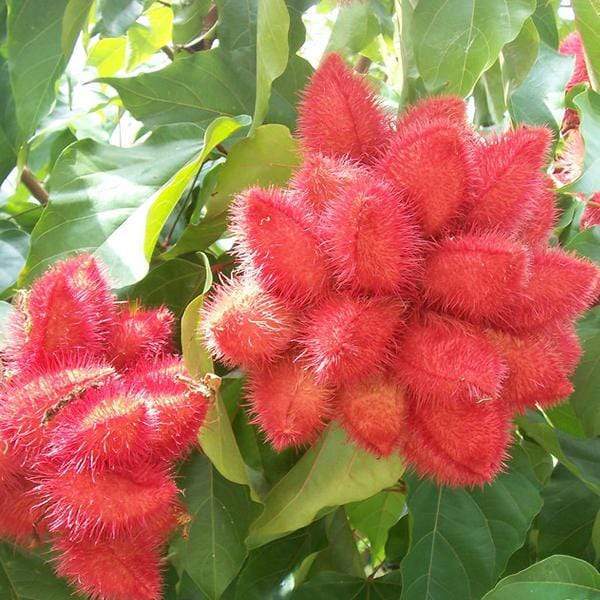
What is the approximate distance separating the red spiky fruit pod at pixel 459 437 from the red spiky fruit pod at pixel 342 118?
39cm

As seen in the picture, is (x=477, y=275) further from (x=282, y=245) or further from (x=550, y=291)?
(x=282, y=245)

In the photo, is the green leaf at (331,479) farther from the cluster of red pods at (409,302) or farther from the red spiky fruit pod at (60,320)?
the red spiky fruit pod at (60,320)

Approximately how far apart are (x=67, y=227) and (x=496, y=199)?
666 mm

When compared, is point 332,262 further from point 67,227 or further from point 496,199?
point 67,227

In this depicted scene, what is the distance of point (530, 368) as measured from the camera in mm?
1038

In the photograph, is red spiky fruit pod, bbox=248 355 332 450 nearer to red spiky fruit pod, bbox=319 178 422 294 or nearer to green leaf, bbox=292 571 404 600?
red spiky fruit pod, bbox=319 178 422 294

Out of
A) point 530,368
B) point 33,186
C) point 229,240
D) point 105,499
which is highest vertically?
Answer: point 530,368

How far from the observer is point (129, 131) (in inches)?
99.1

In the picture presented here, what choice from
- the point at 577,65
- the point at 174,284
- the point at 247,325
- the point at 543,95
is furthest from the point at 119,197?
the point at 577,65

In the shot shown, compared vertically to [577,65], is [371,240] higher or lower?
higher

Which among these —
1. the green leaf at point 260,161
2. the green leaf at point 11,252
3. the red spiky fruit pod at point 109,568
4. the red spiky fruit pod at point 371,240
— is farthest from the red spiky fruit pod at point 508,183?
the green leaf at point 11,252

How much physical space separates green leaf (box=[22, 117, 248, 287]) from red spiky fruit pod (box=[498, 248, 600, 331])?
520 mm

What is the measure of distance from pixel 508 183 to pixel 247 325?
0.39 metres

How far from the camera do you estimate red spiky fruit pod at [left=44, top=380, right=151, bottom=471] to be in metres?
0.95
